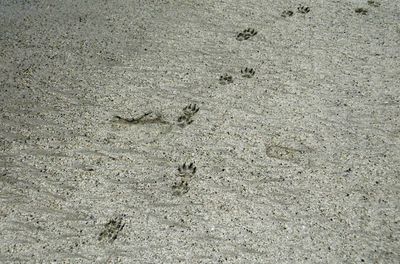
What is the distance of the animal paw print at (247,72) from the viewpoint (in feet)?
24.3

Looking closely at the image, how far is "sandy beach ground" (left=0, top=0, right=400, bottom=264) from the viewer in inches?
203

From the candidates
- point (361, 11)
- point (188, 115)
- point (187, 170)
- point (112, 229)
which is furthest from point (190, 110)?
point (361, 11)

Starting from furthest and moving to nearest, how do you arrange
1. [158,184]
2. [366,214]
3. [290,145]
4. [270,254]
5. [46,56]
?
[46,56]
[290,145]
[158,184]
[366,214]
[270,254]

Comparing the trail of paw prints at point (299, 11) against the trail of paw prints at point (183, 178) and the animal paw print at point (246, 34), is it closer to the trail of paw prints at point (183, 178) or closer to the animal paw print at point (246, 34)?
the animal paw print at point (246, 34)

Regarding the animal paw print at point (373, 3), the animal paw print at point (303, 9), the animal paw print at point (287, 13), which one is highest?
the animal paw print at point (373, 3)

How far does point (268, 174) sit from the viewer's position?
582cm

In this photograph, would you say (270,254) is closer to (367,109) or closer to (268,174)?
(268,174)

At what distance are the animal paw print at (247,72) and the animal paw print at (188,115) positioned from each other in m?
1.15

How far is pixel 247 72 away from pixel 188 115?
1.45 m

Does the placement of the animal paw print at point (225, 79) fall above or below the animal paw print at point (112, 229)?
above

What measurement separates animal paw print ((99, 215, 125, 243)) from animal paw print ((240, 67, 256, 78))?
10.8ft

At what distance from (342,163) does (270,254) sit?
176cm

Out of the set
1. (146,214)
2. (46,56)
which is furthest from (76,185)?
(46,56)

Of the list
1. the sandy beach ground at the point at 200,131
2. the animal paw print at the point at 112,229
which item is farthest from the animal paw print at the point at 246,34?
the animal paw print at the point at 112,229
